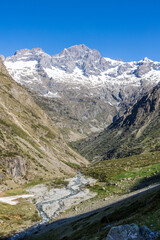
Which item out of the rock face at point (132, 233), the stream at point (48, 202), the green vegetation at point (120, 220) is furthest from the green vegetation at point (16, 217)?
the rock face at point (132, 233)

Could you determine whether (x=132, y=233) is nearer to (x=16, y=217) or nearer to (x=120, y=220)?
(x=120, y=220)

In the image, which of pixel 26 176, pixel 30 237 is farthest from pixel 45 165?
pixel 30 237

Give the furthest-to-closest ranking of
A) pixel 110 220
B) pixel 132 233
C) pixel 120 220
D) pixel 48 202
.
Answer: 1. pixel 48 202
2. pixel 110 220
3. pixel 120 220
4. pixel 132 233

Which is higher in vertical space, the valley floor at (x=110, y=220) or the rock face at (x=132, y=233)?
the rock face at (x=132, y=233)

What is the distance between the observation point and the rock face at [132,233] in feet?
73.8

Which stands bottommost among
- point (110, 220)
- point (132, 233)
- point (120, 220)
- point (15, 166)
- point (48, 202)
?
point (48, 202)

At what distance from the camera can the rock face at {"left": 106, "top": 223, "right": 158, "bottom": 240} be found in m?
22.5

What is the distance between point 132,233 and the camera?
75.5ft

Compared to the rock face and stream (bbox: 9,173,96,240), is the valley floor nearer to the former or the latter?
stream (bbox: 9,173,96,240)

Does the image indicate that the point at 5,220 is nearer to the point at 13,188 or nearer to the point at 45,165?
the point at 13,188

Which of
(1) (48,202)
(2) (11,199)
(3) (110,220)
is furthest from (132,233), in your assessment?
(2) (11,199)

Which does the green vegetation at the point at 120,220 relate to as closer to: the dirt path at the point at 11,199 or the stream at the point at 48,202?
the stream at the point at 48,202

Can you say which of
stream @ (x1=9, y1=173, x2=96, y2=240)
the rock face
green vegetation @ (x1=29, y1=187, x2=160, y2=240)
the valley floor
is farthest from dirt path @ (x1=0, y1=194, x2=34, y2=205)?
the rock face

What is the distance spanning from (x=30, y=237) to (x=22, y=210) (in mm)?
30097
